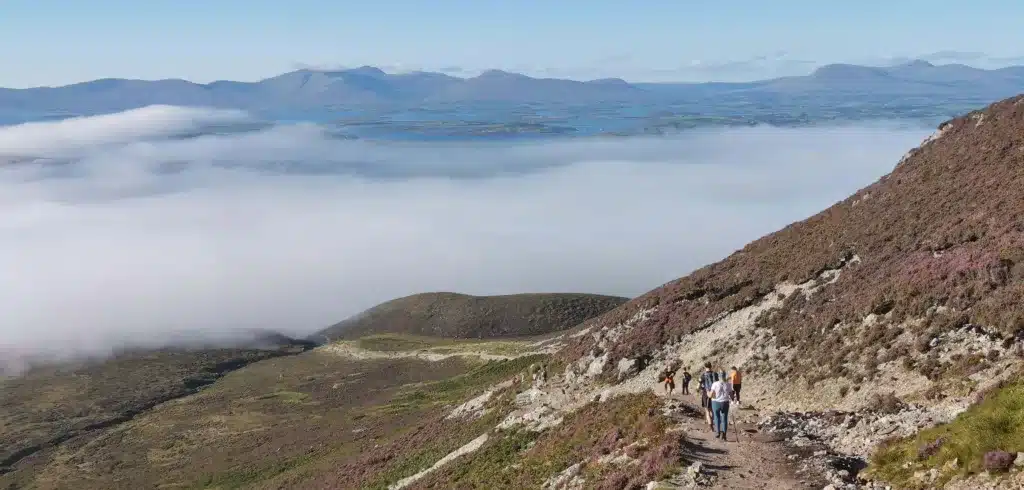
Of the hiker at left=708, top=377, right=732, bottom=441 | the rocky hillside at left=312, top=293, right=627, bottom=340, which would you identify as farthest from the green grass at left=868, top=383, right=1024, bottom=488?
the rocky hillside at left=312, top=293, right=627, bottom=340

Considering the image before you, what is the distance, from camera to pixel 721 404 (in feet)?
76.9

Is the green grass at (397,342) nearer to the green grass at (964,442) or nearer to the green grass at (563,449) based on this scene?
the green grass at (563,449)

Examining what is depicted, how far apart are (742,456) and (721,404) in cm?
203

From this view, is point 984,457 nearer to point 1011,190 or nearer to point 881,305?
point 881,305

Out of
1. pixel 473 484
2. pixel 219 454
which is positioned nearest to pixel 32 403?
pixel 219 454

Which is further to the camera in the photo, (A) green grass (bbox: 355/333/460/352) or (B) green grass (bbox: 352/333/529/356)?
→ (A) green grass (bbox: 355/333/460/352)

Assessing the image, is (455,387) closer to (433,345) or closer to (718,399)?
(433,345)

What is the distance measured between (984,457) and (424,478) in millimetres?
25217

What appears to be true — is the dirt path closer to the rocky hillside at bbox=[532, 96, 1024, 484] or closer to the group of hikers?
the group of hikers

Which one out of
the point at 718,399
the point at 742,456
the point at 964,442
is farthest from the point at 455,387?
the point at 964,442

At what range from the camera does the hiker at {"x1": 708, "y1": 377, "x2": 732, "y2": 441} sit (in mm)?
23203

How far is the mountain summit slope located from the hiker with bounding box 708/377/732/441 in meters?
5.73

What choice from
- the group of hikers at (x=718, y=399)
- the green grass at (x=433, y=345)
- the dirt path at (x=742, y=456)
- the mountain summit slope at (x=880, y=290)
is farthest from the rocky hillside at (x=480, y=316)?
the dirt path at (x=742, y=456)

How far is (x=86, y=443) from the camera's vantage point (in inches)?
3327
